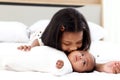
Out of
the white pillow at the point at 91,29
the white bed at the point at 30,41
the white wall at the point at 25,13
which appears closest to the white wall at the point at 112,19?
the white bed at the point at 30,41

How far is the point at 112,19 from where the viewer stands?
8.39ft

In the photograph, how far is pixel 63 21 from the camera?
4.33 feet

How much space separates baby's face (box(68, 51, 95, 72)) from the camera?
118 centimetres

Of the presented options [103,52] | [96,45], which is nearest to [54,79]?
[103,52]

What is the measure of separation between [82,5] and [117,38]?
496 millimetres

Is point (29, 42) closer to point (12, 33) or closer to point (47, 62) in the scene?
point (12, 33)

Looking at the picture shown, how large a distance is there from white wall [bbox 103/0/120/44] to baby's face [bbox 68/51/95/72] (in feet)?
4.52

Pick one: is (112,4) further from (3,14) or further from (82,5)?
(3,14)

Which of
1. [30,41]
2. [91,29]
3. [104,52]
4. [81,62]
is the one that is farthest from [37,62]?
[91,29]

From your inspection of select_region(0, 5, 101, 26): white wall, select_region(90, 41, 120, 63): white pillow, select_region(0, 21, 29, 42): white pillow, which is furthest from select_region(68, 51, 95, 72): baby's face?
select_region(0, 5, 101, 26): white wall

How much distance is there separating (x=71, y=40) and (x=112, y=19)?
4.53 feet

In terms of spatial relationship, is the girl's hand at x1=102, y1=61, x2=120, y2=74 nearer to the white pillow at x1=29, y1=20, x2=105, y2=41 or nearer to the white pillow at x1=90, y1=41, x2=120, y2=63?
the white pillow at x1=90, y1=41, x2=120, y2=63

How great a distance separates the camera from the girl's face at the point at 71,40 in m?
1.28

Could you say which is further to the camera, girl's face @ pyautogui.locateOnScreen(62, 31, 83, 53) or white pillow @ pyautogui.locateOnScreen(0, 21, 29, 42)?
white pillow @ pyautogui.locateOnScreen(0, 21, 29, 42)
